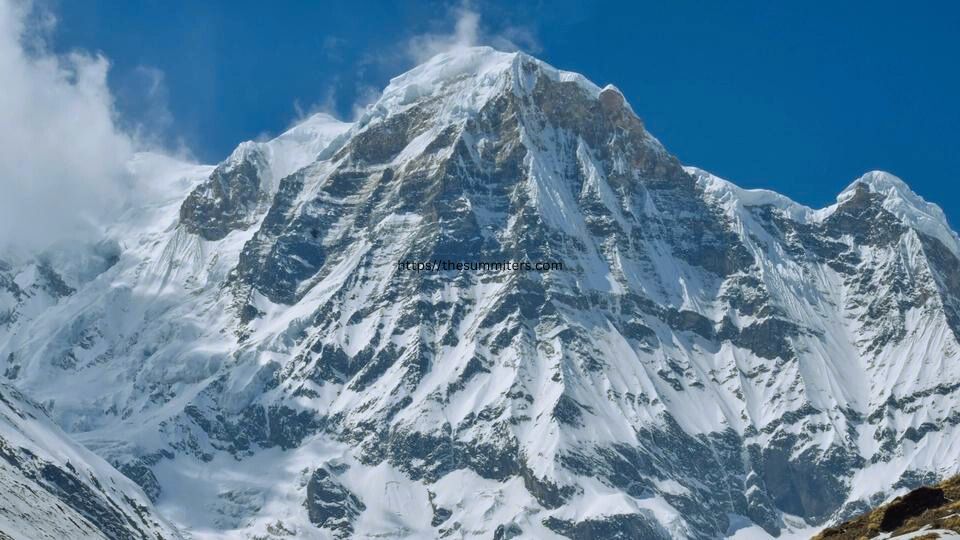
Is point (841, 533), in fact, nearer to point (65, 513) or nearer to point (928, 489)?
point (928, 489)

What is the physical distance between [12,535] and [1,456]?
4282 centimetres

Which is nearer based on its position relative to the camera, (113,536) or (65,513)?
(65,513)

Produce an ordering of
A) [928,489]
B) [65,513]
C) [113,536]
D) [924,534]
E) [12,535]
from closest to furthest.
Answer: [924,534]
[928,489]
[12,535]
[65,513]
[113,536]

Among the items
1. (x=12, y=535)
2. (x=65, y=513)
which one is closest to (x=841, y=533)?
(x=12, y=535)

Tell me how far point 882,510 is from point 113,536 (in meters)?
131

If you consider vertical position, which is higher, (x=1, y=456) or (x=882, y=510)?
(x=1, y=456)

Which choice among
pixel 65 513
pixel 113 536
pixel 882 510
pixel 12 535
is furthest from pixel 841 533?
pixel 113 536

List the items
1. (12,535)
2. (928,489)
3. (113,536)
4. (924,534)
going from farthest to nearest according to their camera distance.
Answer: (113,536), (12,535), (928,489), (924,534)

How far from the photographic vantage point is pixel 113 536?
196 metres

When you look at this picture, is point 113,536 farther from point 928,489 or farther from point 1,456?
point 928,489

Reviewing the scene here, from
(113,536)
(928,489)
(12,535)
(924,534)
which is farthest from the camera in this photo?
(113,536)

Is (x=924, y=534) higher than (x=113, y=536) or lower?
lower

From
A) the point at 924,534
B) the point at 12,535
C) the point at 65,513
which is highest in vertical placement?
the point at 65,513

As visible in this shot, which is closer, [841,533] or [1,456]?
[841,533]
